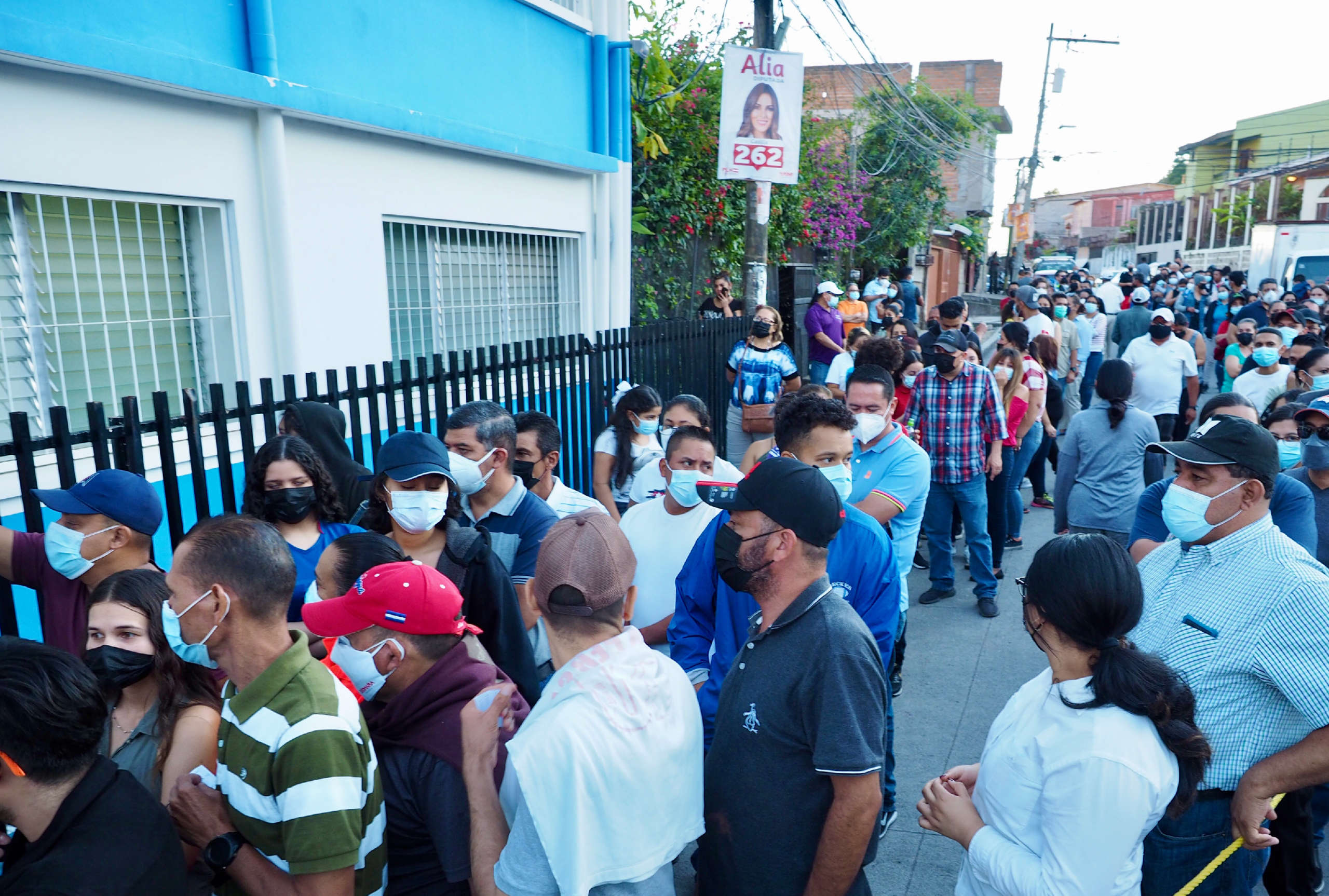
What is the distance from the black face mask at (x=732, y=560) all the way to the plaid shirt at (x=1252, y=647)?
117cm

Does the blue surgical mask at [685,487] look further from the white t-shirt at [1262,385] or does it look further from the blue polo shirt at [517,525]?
the white t-shirt at [1262,385]

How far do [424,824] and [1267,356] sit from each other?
794 cm

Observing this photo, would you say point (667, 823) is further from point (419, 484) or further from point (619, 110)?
point (619, 110)

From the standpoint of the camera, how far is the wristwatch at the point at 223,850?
199cm

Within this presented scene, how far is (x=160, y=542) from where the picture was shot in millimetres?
5078

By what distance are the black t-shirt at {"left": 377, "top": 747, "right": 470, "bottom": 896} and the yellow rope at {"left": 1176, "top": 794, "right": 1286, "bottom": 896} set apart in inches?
74.4

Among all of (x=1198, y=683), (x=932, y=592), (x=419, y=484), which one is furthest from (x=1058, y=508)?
(x=419, y=484)

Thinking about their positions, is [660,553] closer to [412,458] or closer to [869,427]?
[412,458]

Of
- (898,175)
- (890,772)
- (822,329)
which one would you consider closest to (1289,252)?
(898,175)

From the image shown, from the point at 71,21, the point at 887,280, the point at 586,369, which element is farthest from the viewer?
the point at 887,280

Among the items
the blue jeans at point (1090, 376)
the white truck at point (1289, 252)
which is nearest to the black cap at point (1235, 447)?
the blue jeans at point (1090, 376)

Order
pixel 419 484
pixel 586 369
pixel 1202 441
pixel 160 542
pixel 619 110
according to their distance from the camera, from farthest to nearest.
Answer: pixel 619 110 < pixel 586 369 < pixel 160 542 < pixel 419 484 < pixel 1202 441

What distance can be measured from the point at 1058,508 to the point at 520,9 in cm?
633

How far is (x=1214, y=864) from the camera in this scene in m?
2.43
